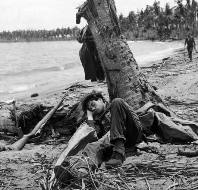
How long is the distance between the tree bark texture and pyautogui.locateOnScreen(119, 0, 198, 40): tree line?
64.6 meters

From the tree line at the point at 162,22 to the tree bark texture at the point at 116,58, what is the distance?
64.6 meters


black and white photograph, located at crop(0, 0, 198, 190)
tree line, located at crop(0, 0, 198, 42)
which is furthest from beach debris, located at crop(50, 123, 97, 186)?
tree line, located at crop(0, 0, 198, 42)

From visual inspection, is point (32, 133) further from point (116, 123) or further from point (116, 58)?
point (116, 123)

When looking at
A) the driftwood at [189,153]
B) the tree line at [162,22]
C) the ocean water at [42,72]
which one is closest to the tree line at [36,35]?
the tree line at [162,22]

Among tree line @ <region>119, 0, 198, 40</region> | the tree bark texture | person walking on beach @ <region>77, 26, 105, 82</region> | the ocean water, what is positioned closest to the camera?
the tree bark texture

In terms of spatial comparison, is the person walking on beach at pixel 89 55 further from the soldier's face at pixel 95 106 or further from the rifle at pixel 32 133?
the soldier's face at pixel 95 106

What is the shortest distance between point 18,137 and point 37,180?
2.50 metres

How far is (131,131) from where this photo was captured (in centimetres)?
496

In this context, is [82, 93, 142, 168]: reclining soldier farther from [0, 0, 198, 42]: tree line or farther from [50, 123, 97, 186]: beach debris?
[0, 0, 198, 42]: tree line

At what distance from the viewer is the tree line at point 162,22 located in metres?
76.4

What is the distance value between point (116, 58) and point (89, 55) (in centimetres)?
482

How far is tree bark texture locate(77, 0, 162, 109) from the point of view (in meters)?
6.08

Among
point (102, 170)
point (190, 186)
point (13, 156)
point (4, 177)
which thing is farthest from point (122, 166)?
point (13, 156)

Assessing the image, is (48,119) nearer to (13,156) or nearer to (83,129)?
(13,156)
